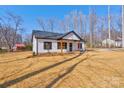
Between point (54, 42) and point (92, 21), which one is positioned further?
point (92, 21)

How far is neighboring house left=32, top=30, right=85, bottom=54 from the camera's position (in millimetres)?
18195

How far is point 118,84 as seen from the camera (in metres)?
4.68

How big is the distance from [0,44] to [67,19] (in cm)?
1987

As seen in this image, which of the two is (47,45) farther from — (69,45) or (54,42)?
(69,45)

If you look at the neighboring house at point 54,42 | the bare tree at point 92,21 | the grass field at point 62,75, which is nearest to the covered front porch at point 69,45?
the neighboring house at point 54,42

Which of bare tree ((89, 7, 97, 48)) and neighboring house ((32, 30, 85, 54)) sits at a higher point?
bare tree ((89, 7, 97, 48))

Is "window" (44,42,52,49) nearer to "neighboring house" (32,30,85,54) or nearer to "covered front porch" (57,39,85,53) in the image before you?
"neighboring house" (32,30,85,54)

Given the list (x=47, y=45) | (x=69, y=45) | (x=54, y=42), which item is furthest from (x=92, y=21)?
(x=47, y=45)

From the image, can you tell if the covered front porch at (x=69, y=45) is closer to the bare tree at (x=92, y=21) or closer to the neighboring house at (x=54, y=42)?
the neighboring house at (x=54, y=42)

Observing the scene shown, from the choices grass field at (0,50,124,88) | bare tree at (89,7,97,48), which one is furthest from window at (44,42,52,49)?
bare tree at (89,7,97,48)

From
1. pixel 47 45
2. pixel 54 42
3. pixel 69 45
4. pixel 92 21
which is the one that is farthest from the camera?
pixel 92 21

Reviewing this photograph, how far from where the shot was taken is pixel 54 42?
19.6 meters

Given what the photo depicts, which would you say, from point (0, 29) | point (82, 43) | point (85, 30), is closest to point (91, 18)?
point (85, 30)
